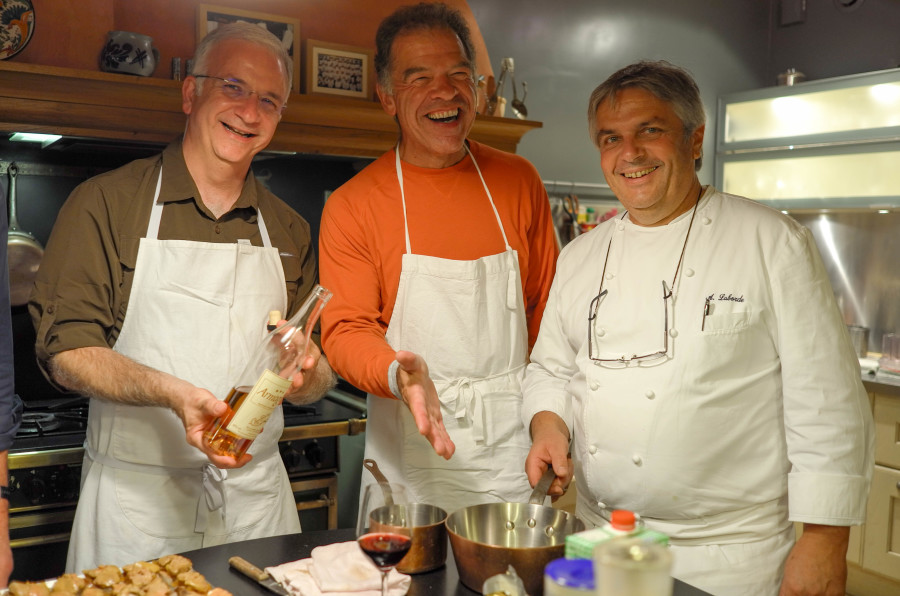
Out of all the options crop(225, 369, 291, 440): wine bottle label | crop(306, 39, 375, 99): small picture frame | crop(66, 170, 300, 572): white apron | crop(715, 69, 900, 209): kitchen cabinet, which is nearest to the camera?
crop(225, 369, 291, 440): wine bottle label

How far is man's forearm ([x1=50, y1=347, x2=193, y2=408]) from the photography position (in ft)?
5.26

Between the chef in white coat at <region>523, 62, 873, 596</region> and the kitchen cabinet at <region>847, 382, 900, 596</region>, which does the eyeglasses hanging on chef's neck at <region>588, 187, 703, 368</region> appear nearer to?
the chef in white coat at <region>523, 62, 873, 596</region>

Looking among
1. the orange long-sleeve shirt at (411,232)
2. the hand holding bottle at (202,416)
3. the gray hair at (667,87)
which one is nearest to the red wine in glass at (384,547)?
the hand holding bottle at (202,416)

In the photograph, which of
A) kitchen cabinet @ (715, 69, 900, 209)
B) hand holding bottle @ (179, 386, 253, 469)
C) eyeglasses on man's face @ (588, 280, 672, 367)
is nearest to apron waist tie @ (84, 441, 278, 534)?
hand holding bottle @ (179, 386, 253, 469)

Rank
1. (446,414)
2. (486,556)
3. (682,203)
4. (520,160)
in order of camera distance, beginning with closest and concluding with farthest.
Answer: (486,556)
(682,203)
(446,414)
(520,160)

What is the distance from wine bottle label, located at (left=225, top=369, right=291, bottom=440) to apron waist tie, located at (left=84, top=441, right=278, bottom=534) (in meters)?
0.46

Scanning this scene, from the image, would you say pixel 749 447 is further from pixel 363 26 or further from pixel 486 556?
pixel 363 26

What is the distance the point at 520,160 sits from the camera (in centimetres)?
214

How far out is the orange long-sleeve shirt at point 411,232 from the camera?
188 centimetres

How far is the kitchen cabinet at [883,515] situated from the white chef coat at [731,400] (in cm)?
226

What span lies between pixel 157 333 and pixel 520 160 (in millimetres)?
1005

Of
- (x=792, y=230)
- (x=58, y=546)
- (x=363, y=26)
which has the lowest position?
(x=58, y=546)

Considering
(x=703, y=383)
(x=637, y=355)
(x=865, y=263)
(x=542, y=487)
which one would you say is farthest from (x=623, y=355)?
(x=865, y=263)

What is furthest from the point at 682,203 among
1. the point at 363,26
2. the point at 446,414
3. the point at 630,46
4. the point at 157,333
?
the point at 630,46
